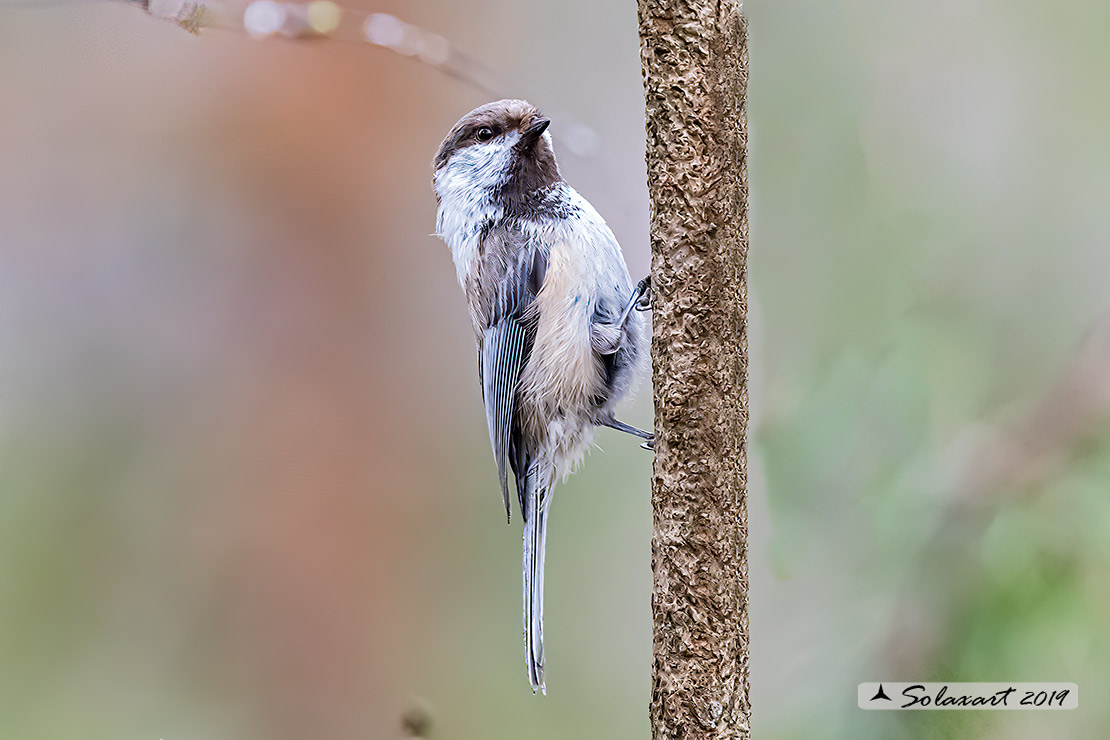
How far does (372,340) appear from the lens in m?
1.68

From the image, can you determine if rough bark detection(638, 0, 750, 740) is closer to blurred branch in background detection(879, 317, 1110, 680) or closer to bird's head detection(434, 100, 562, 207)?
bird's head detection(434, 100, 562, 207)

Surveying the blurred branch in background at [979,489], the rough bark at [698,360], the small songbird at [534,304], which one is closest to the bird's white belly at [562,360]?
the small songbird at [534,304]

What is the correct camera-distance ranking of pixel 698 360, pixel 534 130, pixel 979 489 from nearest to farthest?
pixel 698 360, pixel 534 130, pixel 979 489

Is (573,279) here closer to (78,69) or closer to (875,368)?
(875,368)

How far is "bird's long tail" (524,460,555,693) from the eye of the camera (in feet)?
5.08

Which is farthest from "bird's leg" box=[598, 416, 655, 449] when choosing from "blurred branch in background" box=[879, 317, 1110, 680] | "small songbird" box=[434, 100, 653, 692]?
"blurred branch in background" box=[879, 317, 1110, 680]

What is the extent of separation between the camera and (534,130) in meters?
1.49

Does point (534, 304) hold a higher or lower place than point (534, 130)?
lower

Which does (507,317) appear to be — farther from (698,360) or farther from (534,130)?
(698,360)

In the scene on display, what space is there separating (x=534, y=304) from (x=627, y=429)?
0.27 metres

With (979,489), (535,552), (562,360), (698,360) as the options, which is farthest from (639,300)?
(979,489)

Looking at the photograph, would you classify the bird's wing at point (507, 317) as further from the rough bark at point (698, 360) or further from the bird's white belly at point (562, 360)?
the rough bark at point (698, 360)

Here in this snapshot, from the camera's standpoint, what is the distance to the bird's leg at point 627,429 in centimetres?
150

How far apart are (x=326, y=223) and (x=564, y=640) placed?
35.2 inches
